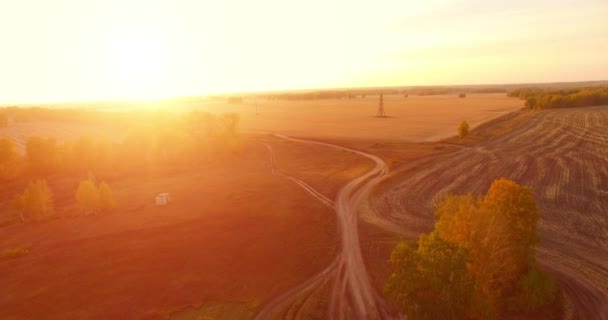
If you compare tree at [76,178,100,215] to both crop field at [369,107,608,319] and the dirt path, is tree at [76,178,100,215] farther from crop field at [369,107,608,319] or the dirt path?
crop field at [369,107,608,319]

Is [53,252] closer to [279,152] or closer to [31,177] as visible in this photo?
[31,177]

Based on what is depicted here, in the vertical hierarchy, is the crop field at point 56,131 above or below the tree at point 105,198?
above

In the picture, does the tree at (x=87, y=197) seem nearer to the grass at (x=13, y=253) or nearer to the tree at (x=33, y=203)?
the tree at (x=33, y=203)

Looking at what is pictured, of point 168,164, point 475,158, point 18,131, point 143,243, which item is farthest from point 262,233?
point 18,131

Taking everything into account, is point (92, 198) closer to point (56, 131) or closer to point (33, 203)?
point (33, 203)

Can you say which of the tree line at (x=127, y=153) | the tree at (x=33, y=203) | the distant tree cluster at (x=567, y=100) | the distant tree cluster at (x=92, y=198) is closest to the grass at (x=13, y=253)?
the tree at (x=33, y=203)

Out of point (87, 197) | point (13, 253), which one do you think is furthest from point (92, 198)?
point (13, 253)
